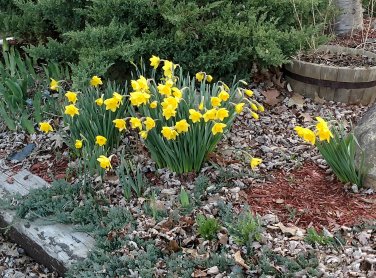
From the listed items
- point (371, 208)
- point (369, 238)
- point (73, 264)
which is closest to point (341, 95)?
point (371, 208)

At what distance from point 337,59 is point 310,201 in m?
1.82

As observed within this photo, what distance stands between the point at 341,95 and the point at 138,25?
1632mm

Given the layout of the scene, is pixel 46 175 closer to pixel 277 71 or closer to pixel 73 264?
pixel 73 264

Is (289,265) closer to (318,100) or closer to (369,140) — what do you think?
(369,140)

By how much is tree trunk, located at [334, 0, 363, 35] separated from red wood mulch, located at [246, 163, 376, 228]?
8.44 feet

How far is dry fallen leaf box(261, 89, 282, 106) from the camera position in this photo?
4.26 meters

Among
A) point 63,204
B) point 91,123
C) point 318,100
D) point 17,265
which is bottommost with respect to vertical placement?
point 17,265

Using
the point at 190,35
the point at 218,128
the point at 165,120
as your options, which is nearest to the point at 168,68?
the point at 165,120

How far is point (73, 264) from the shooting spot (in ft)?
9.47

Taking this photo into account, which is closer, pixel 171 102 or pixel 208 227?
pixel 208 227

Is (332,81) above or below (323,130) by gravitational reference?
below

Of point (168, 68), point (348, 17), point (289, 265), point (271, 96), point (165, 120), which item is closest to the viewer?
point (289, 265)

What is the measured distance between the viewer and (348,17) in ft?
17.7

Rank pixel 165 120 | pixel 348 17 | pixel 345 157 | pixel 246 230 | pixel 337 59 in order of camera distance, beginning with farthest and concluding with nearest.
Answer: pixel 348 17 → pixel 337 59 → pixel 165 120 → pixel 345 157 → pixel 246 230
